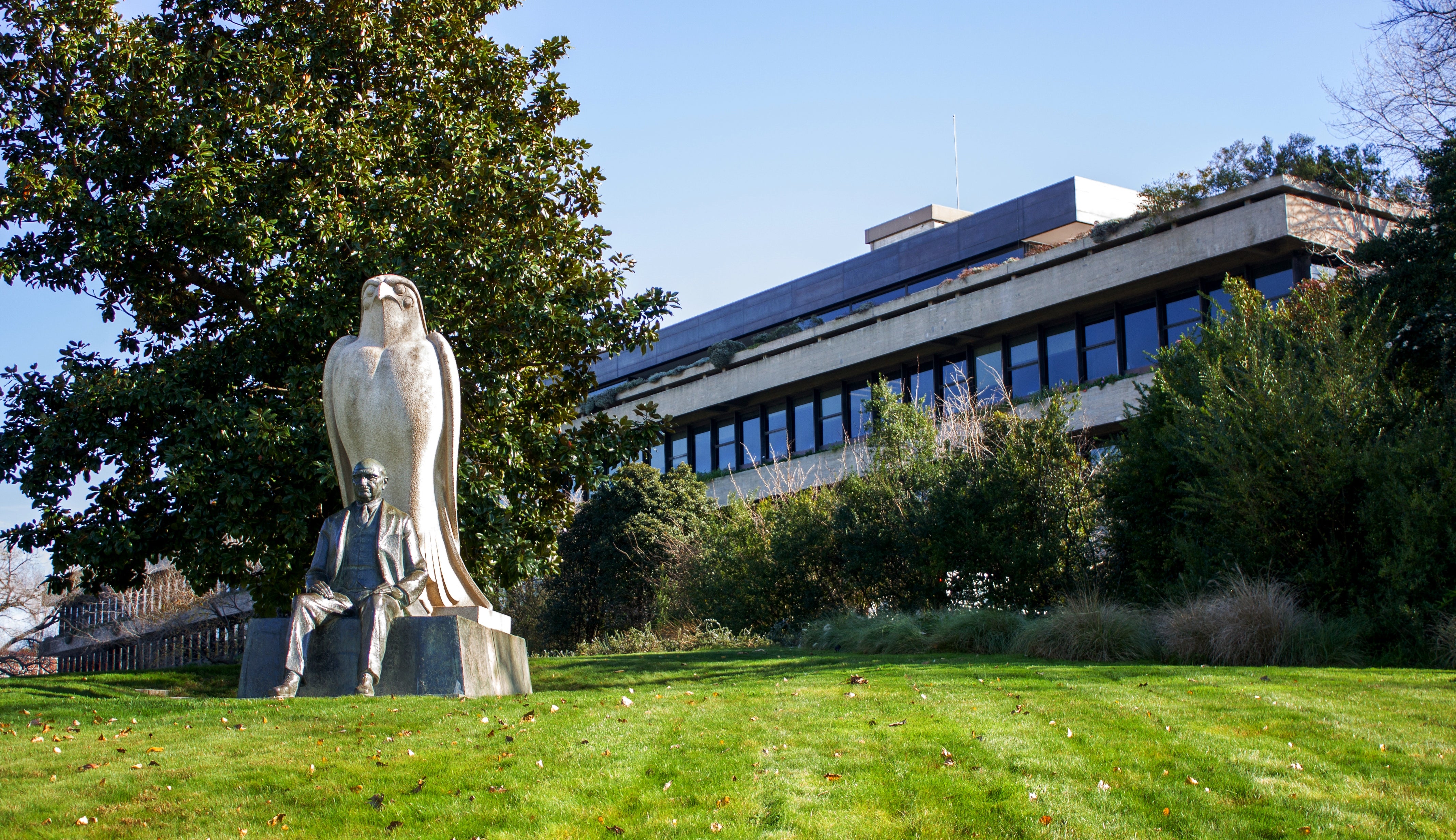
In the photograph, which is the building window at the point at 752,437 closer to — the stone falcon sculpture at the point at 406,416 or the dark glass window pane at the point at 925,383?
the dark glass window pane at the point at 925,383

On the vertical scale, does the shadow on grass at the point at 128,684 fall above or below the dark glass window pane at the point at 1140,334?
below

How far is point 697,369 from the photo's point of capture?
43906mm

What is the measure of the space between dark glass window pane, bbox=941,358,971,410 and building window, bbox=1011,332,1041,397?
133 cm

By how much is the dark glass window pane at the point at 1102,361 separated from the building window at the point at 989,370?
2473 mm

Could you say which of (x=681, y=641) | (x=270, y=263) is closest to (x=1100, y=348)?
(x=681, y=641)

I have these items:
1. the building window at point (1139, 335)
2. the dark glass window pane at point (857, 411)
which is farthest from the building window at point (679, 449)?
the building window at point (1139, 335)

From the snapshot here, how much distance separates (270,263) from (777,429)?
2863 centimetres

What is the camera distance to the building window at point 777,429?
42094 mm

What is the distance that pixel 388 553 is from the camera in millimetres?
10562

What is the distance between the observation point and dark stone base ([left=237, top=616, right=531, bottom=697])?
10133 millimetres

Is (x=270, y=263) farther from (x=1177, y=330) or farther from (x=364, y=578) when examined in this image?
(x=1177, y=330)

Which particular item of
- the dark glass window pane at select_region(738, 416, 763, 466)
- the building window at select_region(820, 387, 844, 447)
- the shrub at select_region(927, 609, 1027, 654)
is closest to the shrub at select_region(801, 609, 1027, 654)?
the shrub at select_region(927, 609, 1027, 654)

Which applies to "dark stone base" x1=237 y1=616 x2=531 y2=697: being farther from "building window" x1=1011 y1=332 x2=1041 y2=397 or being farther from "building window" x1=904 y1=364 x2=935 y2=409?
"building window" x1=904 y1=364 x2=935 y2=409

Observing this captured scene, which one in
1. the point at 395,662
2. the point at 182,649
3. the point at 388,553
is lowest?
the point at 182,649
